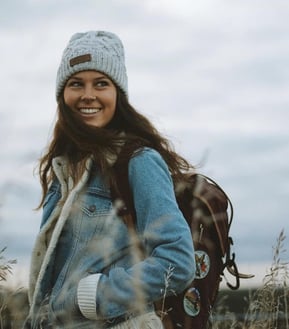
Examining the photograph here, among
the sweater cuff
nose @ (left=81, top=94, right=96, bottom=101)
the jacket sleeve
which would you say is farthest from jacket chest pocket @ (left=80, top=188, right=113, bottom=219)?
nose @ (left=81, top=94, right=96, bottom=101)

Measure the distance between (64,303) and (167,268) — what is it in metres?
0.42

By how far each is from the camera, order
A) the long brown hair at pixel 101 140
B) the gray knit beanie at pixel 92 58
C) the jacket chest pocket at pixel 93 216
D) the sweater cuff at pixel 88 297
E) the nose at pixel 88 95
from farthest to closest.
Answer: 1. the gray knit beanie at pixel 92 58
2. the nose at pixel 88 95
3. the long brown hair at pixel 101 140
4. the jacket chest pocket at pixel 93 216
5. the sweater cuff at pixel 88 297

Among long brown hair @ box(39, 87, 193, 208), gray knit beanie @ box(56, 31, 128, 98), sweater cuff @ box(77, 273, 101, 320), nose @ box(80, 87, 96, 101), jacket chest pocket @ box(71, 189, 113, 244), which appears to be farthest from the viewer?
gray knit beanie @ box(56, 31, 128, 98)

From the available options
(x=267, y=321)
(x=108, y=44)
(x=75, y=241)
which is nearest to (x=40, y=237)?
(x=75, y=241)

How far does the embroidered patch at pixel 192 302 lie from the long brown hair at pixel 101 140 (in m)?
0.49

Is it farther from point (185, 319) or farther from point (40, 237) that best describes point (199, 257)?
point (40, 237)

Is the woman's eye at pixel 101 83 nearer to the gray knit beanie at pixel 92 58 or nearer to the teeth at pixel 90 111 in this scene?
the gray knit beanie at pixel 92 58

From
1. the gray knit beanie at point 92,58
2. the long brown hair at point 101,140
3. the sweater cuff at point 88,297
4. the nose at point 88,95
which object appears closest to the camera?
the sweater cuff at point 88,297

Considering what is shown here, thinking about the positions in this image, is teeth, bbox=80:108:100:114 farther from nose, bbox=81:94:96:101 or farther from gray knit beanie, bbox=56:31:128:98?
gray knit beanie, bbox=56:31:128:98

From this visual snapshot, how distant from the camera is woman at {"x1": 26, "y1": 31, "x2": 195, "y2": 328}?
399 centimetres

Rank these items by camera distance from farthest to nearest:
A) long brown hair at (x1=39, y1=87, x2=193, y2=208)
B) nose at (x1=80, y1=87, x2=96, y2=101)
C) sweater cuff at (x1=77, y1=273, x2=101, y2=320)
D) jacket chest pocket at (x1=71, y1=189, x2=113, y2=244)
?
nose at (x1=80, y1=87, x2=96, y2=101) < long brown hair at (x1=39, y1=87, x2=193, y2=208) < jacket chest pocket at (x1=71, y1=189, x2=113, y2=244) < sweater cuff at (x1=77, y1=273, x2=101, y2=320)

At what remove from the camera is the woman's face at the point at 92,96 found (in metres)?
4.46

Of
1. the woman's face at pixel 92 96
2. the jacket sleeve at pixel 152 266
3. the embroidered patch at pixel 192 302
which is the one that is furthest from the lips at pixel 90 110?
the embroidered patch at pixel 192 302

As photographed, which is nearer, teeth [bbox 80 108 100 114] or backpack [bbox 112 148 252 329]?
backpack [bbox 112 148 252 329]
